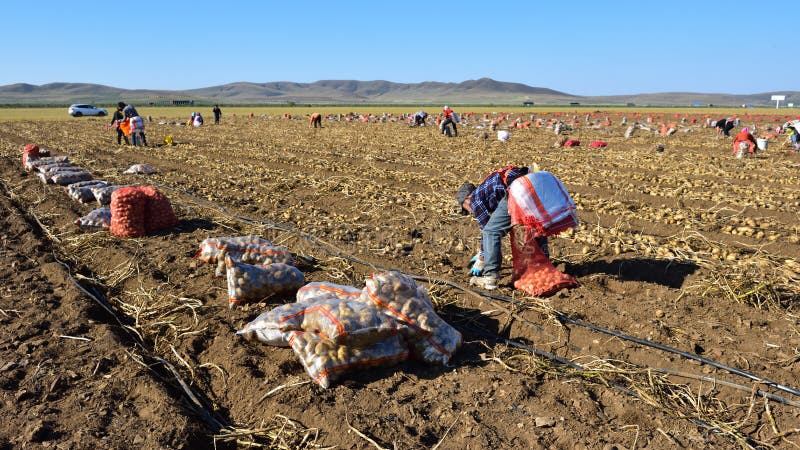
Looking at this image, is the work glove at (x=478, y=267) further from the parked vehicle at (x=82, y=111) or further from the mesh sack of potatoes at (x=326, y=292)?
the parked vehicle at (x=82, y=111)

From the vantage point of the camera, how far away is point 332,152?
54.7ft

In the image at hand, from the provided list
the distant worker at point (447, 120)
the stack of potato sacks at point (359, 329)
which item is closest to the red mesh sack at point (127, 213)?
the stack of potato sacks at point (359, 329)

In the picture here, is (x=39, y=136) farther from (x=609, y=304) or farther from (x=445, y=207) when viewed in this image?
(x=609, y=304)

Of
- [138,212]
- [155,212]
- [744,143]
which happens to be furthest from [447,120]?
[138,212]

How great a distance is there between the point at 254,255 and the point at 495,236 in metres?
2.42

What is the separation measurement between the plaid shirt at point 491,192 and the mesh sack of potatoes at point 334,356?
1821mm

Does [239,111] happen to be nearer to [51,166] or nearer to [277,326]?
[51,166]

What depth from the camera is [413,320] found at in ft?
12.3

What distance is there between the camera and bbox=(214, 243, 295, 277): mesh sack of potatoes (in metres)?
5.30

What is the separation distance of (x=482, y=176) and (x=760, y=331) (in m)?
8.09

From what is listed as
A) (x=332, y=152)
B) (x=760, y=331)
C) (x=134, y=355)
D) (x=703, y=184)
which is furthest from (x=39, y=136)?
(x=760, y=331)

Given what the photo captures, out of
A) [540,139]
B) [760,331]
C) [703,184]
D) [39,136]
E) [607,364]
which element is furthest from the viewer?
[39,136]

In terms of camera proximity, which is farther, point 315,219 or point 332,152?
point 332,152

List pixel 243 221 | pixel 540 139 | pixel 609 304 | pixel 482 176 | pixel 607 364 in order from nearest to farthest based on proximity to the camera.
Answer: pixel 607 364, pixel 609 304, pixel 243 221, pixel 482 176, pixel 540 139
